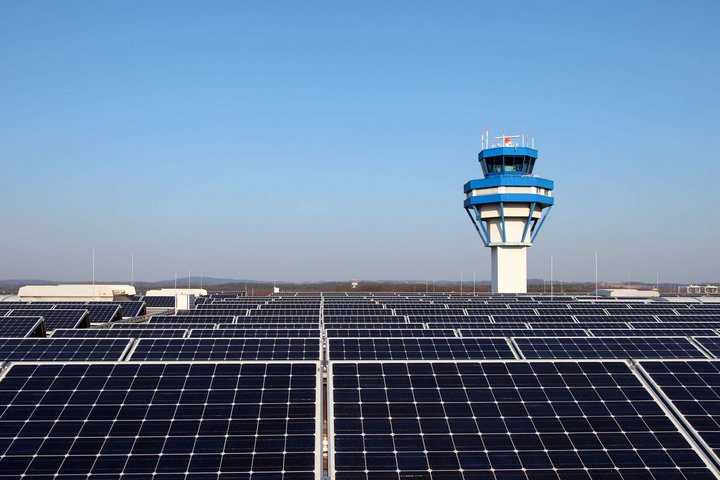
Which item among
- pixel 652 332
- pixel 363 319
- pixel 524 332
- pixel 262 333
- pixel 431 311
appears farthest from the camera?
pixel 431 311

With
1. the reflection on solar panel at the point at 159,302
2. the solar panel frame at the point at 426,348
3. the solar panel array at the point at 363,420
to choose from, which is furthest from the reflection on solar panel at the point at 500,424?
the reflection on solar panel at the point at 159,302

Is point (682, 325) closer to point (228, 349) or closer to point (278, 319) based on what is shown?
point (278, 319)

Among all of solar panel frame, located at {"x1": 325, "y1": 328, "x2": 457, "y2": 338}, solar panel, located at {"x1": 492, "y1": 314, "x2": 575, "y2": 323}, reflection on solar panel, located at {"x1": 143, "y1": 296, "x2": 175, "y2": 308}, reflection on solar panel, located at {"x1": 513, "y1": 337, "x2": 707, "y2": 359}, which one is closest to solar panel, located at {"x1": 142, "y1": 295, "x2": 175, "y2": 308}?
reflection on solar panel, located at {"x1": 143, "y1": 296, "x2": 175, "y2": 308}

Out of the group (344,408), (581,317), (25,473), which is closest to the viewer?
(25,473)

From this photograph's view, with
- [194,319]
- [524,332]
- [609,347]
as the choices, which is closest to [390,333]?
[524,332]

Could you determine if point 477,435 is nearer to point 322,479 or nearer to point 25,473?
point 322,479

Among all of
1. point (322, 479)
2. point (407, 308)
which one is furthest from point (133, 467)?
point (407, 308)
